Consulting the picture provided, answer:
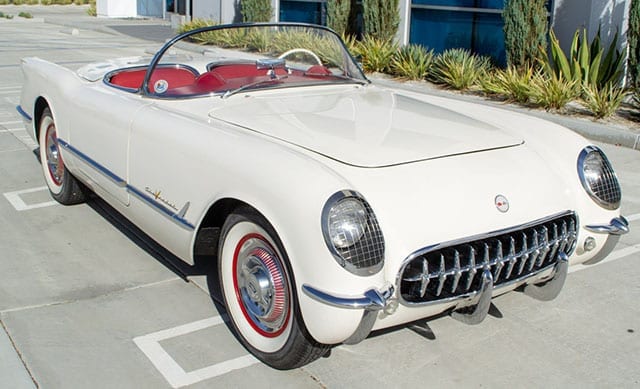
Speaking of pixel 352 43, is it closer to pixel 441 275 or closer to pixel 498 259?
pixel 498 259

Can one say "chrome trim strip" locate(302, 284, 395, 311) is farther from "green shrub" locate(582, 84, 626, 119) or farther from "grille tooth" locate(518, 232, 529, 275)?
"green shrub" locate(582, 84, 626, 119)

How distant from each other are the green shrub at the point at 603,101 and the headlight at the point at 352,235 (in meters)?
6.57

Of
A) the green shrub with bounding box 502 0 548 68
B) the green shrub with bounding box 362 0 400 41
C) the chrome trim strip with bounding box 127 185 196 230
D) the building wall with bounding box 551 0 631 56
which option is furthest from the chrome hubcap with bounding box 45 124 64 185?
the green shrub with bounding box 362 0 400 41

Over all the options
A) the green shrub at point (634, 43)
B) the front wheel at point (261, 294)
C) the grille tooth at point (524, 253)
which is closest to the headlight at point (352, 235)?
the front wheel at point (261, 294)

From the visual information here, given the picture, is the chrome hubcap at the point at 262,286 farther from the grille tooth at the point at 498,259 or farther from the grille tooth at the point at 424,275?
the grille tooth at the point at 498,259

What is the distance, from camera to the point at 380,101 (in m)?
4.39

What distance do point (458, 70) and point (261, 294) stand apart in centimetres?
807

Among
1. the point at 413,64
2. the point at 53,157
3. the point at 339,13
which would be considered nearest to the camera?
the point at 53,157

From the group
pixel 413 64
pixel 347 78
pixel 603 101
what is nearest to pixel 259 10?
pixel 413 64

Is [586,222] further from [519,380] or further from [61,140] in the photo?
[61,140]

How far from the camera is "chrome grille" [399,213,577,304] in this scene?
2.97 meters

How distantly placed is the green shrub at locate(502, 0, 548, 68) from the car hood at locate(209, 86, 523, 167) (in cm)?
652

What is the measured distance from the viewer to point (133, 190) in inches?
161

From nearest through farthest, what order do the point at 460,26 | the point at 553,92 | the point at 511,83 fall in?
the point at 553,92 < the point at 511,83 < the point at 460,26
